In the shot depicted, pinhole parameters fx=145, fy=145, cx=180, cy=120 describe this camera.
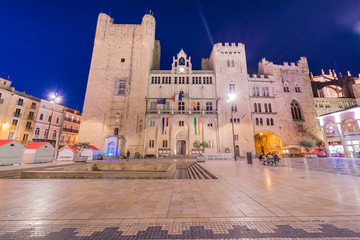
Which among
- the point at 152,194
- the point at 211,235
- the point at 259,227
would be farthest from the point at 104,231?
the point at 259,227

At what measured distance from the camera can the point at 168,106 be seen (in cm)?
3042

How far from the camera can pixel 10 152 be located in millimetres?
13281

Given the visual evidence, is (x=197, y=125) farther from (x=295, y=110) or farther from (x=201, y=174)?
(x=295, y=110)

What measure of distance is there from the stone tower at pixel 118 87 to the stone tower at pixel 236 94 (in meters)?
15.4

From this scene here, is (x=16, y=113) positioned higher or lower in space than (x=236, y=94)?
lower

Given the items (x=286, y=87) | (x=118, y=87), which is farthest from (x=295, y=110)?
(x=118, y=87)

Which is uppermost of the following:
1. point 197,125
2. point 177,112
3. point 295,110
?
point 295,110

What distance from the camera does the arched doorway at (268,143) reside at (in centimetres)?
2988

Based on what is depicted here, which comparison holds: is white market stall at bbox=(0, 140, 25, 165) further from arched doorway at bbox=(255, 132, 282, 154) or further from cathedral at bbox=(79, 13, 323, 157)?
arched doorway at bbox=(255, 132, 282, 154)

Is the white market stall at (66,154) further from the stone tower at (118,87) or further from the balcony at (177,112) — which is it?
the balcony at (177,112)

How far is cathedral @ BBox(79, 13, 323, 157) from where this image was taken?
1113 inches

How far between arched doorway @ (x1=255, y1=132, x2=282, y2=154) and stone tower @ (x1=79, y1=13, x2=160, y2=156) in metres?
26.9

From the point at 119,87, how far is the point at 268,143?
34508 millimetres

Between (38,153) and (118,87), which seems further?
(118,87)
